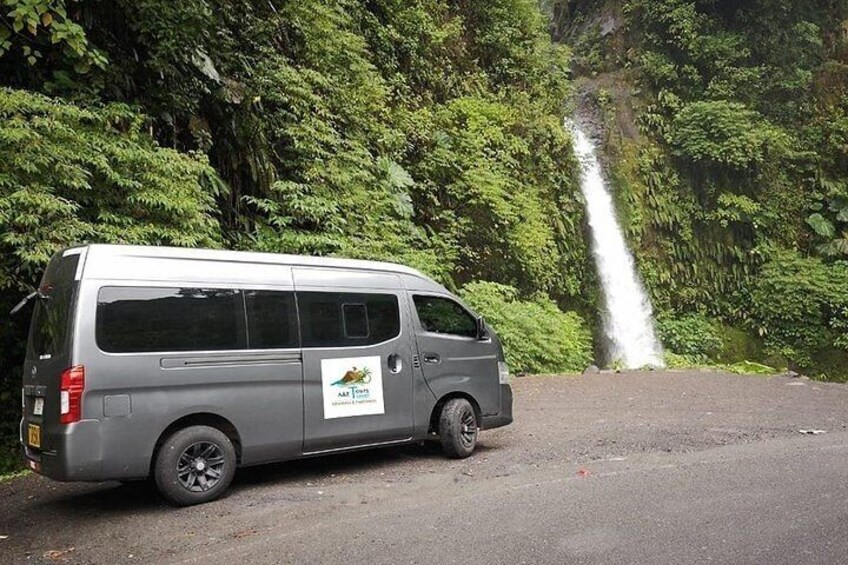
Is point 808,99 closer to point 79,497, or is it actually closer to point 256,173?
point 256,173

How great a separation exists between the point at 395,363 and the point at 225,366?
6.13 feet

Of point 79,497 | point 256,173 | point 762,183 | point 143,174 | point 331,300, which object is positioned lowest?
point 79,497

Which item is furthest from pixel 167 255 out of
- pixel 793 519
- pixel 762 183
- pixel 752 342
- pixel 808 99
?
pixel 808 99

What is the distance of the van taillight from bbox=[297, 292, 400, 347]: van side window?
6.66 feet

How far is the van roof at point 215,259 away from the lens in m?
5.39

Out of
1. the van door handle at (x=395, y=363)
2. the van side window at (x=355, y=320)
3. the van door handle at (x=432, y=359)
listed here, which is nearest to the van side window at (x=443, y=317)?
the van door handle at (x=432, y=359)

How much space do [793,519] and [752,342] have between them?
2077 cm

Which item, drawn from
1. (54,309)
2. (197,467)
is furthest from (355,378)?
(54,309)

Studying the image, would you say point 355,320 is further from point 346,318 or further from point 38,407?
point 38,407

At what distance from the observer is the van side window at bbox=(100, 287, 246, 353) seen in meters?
5.37

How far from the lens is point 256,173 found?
11.2 meters

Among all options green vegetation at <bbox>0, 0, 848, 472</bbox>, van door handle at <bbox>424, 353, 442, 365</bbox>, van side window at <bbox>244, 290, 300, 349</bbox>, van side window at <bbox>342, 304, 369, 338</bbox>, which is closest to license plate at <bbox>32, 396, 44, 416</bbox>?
green vegetation at <bbox>0, 0, 848, 472</bbox>

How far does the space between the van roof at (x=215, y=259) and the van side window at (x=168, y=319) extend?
0.75 feet

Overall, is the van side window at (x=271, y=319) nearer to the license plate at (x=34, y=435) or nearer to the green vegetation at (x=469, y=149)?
the license plate at (x=34, y=435)
